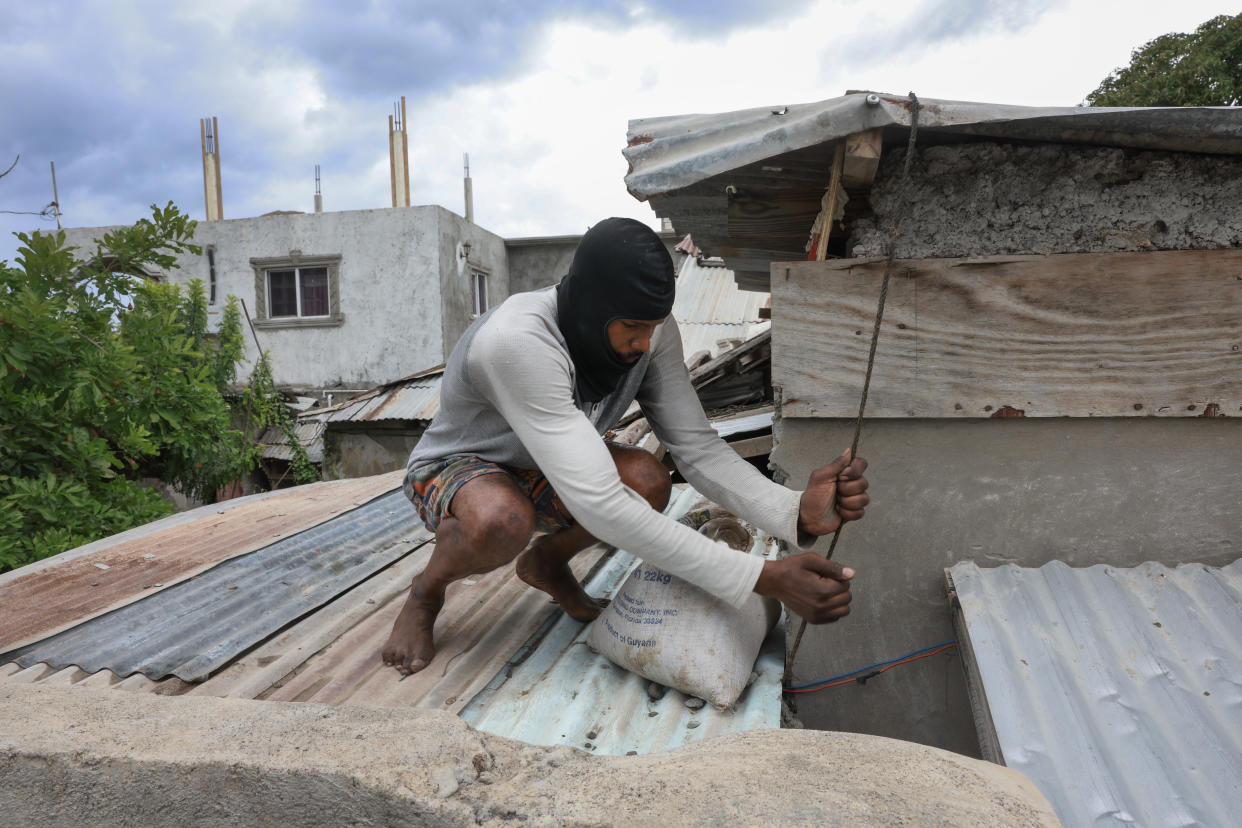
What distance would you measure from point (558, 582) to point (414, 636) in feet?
1.66

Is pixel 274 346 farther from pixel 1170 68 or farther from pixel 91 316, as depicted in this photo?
pixel 1170 68

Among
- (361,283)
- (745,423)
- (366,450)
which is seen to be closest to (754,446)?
(745,423)

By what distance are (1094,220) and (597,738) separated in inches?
75.9

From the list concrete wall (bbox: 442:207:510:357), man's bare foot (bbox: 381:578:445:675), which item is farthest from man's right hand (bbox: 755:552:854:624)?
concrete wall (bbox: 442:207:510:357)

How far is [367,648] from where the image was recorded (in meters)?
2.62

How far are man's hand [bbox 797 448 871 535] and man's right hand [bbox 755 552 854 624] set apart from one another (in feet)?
0.69

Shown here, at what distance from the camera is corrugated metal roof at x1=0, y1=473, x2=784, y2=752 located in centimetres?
216

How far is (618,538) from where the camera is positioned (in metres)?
1.93

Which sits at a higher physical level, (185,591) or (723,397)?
(723,397)

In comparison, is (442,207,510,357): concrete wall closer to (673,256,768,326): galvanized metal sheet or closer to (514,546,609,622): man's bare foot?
(673,256,768,326): galvanized metal sheet

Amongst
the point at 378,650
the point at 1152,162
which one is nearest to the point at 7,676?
the point at 378,650

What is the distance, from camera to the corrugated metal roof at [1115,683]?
62.2 inches

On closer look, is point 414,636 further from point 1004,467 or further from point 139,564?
point 139,564

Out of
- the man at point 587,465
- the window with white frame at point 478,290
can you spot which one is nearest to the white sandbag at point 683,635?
the man at point 587,465
